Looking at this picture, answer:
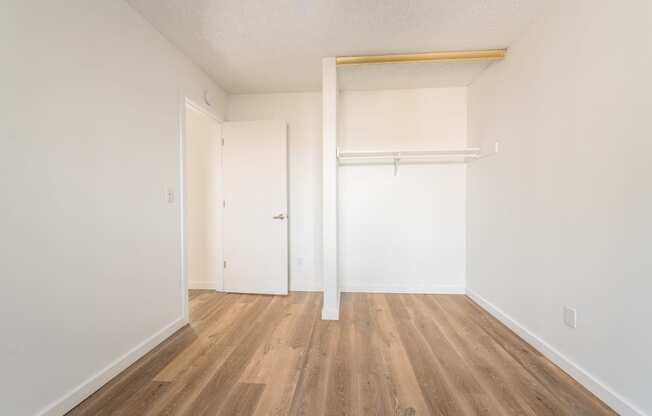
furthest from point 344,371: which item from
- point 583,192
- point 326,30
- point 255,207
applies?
point 326,30

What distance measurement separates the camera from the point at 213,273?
10.5 feet

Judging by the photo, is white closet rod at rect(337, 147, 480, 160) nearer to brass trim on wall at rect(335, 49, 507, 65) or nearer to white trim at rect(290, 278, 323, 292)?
brass trim on wall at rect(335, 49, 507, 65)

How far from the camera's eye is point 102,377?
1.54m

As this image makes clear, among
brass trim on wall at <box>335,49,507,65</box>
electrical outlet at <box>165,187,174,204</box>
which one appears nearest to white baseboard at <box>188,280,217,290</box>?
electrical outlet at <box>165,187,174,204</box>

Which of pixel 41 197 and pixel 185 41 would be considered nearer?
pixel 41 197

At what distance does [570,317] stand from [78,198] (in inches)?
118

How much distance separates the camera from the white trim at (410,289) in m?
3.04

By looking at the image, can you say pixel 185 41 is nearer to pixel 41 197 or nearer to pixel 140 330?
pixel 41 197

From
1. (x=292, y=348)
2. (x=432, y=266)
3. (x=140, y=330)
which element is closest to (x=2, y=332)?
(x=140, y=330)

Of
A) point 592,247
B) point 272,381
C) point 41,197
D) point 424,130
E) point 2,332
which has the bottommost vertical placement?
point 272,381

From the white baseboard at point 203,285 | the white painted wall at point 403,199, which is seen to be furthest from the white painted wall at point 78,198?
the white painted wall at point 403,199

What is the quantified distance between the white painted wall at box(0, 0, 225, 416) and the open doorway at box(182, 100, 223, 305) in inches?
40.3

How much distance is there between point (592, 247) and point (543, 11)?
165 cm

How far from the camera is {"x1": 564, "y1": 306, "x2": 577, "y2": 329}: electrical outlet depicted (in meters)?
1.60
